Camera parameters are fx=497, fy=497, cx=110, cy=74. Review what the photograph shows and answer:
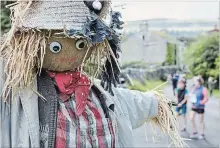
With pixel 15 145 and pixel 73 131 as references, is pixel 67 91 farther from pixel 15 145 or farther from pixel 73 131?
pixel 15 145

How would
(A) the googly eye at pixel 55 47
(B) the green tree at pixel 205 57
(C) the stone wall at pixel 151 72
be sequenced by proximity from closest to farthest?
(A) the googly eye at pixel 55 47 → (C) the stone wall at pixel 151 72 → (B) the green tree at pixel 205 57

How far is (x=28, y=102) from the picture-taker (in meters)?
2.31

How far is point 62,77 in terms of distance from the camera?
246cm

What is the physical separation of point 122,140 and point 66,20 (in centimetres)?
69

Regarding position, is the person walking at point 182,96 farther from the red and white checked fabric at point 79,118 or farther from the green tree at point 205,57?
the green tree at point 205,57

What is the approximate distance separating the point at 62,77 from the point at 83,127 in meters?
0.27

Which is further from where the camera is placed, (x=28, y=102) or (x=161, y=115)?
(x=161, y=115)

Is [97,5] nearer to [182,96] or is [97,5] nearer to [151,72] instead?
[182,96]

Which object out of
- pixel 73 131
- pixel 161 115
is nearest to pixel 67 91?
pixel 73 131

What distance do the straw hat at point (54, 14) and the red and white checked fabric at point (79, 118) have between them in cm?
29

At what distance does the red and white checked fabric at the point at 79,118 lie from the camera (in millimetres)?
2371

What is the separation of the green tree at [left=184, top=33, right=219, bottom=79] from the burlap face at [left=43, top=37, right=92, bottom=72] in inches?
719

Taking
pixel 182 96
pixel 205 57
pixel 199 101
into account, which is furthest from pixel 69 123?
pixel 205 57

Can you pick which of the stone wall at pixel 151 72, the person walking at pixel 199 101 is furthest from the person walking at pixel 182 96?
the stone wall at pixel 151 72
